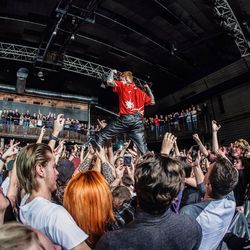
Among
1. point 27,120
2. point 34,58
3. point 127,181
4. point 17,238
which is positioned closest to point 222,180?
point 127,181

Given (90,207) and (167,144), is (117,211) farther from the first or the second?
(167,144)

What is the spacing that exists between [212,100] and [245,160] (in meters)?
14.1

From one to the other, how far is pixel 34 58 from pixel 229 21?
1027cm

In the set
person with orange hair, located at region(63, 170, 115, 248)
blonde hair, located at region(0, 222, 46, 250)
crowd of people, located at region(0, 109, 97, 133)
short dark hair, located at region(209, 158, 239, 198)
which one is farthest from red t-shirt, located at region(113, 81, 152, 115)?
crowd of people, located at region(0, 109, 97, 133)

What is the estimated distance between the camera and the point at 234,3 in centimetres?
1151

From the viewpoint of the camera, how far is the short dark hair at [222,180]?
2.14 meters

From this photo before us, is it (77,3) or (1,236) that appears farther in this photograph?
(77,3)

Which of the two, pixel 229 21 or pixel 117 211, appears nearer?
pixel 117 211

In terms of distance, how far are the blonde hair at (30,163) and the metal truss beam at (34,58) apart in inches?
490

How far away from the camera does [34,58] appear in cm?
1478

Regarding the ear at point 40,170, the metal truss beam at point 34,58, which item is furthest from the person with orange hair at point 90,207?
the metal truss beam at point 34,58

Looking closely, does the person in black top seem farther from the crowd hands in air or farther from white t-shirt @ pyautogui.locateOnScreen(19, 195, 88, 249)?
white t-shirt @ pyautogui.locateOnScreen(19, 195, 88, 249)

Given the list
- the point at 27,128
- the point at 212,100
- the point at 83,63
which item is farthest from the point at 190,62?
the point at 27,128

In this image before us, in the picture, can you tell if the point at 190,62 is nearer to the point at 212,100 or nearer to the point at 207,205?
the point at 212,100
